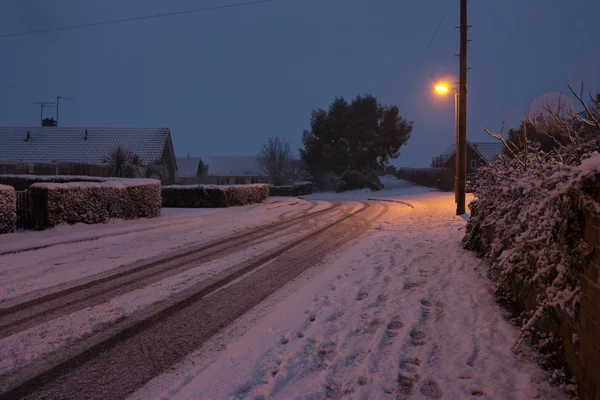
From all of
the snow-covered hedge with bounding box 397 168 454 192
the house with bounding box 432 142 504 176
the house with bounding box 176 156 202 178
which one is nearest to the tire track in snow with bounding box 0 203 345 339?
the snow-covered hedge with bounding box 397 168 454 192

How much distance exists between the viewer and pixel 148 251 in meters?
9.52

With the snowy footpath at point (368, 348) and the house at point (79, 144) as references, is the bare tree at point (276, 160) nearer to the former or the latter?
the house at point (79, 144)

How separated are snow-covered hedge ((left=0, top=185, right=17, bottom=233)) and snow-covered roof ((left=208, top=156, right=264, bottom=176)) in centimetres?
5551

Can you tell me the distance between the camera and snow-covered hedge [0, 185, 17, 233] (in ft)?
38.1

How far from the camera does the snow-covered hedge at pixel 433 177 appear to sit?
41.3 m

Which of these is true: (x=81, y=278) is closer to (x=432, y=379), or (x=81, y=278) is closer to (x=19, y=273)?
(x=19, y=273)

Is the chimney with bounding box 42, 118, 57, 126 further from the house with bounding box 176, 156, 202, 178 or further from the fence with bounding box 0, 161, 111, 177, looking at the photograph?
the house with bounding box 176, 156, 202, 178

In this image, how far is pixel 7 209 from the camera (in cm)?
1177

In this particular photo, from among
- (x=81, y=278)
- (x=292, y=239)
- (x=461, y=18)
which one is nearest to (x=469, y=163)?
(x=461, y=18)

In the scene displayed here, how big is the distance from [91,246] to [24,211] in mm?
4353

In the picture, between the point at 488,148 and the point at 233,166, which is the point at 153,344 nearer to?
the point at 488,148

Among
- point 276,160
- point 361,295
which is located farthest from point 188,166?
point 361,295

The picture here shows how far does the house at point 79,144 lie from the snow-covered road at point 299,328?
29554 mm

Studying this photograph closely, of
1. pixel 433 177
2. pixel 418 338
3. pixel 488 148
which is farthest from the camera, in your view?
pixel 488 148
